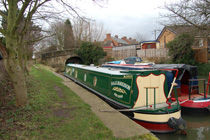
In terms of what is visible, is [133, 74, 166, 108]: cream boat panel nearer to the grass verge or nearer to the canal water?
the canal water

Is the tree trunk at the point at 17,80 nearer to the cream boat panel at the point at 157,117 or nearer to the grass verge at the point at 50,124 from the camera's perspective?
the grass verge at the point at 50,124

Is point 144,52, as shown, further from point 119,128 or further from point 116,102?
point 119,128

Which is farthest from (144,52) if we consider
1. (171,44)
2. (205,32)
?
(205,32)

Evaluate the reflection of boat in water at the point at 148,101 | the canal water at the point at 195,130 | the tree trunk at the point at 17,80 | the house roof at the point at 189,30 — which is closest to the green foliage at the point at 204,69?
the house roof at the point at 189,30

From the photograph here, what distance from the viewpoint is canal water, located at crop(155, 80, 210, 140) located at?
5.74 meters

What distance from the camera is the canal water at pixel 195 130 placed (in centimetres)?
574

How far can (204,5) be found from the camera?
1087cm

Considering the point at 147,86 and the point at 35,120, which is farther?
the point at 147,86

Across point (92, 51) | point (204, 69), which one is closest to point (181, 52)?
point (204, 69)

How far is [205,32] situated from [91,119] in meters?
11.2

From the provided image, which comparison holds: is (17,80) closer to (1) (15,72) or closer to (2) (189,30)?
(1) (15,72)

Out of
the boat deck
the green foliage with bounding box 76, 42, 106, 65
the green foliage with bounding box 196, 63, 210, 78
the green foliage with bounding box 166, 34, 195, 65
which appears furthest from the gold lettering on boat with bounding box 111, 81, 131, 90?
the green foliage with bounding box 76, 42, 106, 65

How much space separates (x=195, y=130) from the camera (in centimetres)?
651

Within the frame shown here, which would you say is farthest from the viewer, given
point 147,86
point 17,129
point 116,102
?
point 116,102
